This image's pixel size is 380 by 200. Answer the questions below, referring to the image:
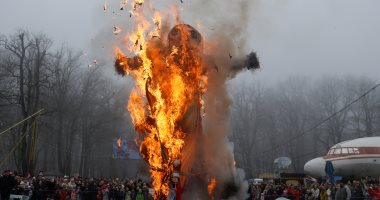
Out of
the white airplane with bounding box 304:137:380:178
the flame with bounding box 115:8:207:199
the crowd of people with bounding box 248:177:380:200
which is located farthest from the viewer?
the white airplane with bounding box 304:137:380:178

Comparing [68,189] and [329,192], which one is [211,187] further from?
[68,189]

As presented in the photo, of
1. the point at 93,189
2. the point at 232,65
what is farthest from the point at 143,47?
the point at 93,189

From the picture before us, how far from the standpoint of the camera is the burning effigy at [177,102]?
1916 cm

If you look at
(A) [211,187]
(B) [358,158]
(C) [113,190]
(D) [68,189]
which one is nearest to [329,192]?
(A) [211,187]

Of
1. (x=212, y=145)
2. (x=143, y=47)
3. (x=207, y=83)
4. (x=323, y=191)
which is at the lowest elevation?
(x=323, y=191)

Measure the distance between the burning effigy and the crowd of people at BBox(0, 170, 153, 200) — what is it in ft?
19.0

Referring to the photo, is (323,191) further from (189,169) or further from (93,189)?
(93,189)

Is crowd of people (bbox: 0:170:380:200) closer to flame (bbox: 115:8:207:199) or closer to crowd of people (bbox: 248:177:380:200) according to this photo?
crowd of people (bbox: 248:177:380:200)

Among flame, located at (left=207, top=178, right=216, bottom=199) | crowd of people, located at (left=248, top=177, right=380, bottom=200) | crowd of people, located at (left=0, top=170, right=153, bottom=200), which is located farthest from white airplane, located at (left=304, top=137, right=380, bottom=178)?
flame, located at (left=207, top=178, right=216, bottom=199)

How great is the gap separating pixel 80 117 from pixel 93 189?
29664 mm

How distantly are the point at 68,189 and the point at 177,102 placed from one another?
9.99 meters

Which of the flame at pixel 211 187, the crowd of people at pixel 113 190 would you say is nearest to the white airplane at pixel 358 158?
the crowd of people at pixel 113 190

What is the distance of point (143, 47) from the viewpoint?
2008 centimetres

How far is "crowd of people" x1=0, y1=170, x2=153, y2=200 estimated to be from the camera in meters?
20.4
